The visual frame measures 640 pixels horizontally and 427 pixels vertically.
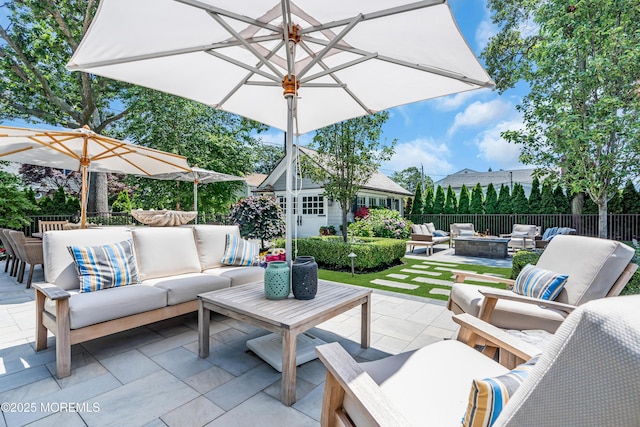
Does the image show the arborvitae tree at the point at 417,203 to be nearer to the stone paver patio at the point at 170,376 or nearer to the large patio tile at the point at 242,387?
the stone paver patio at the point at 170,376

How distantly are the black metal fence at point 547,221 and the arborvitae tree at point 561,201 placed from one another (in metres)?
0.57

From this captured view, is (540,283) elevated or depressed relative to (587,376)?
depressed

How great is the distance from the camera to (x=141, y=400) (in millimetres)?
2104

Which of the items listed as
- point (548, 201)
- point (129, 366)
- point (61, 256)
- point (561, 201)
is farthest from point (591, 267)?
point (561, 201)

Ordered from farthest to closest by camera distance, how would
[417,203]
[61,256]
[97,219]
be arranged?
[417,203]
[97,219]
[61,256]

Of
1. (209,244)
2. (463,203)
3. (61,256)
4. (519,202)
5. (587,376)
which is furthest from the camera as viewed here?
(463,203)

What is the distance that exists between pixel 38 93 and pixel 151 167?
8.98m

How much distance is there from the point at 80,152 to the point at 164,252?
3.24 metres

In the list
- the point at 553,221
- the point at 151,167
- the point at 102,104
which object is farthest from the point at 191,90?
the point at 553,221

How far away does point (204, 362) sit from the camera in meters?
2.62

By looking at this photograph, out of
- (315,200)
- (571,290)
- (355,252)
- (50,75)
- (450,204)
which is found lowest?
(355,252)

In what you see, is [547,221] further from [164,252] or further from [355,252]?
[164,252]

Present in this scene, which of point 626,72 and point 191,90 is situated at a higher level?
point 626,72

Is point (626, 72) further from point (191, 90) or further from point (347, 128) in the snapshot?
point (191, 90)
